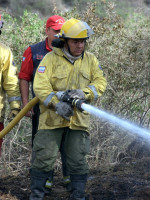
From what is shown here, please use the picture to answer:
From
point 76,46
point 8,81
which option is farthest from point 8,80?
point 76,46

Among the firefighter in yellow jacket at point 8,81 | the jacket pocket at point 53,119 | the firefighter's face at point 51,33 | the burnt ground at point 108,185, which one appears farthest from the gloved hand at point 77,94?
the burnt ground at point 108,185

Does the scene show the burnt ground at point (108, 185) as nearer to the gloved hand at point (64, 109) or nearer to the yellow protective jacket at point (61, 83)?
the yellow protective jacket at point (61, 83)

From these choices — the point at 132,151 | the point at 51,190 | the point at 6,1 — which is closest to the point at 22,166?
the point at 51,190

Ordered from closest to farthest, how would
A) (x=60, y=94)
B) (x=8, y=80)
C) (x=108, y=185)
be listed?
(x=60, y=94) → (x=8, y=80) → (x=108, y=185)

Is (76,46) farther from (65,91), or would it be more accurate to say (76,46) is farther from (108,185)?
(108,185)

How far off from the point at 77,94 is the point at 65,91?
16cm

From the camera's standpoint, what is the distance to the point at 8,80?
4.71 m

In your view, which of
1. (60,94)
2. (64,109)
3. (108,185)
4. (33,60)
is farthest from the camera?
(108,185)

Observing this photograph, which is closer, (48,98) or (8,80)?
(48,98)

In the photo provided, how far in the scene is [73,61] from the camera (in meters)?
4.45

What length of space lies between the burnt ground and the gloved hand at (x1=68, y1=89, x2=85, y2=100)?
1.44 metres

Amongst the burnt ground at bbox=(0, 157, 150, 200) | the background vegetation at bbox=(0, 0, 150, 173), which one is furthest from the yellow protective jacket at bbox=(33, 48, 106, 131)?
the background vegetation at bbox=(0, 0, 150, 173)

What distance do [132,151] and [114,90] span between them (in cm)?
110

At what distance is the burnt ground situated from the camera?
16.0 feet
